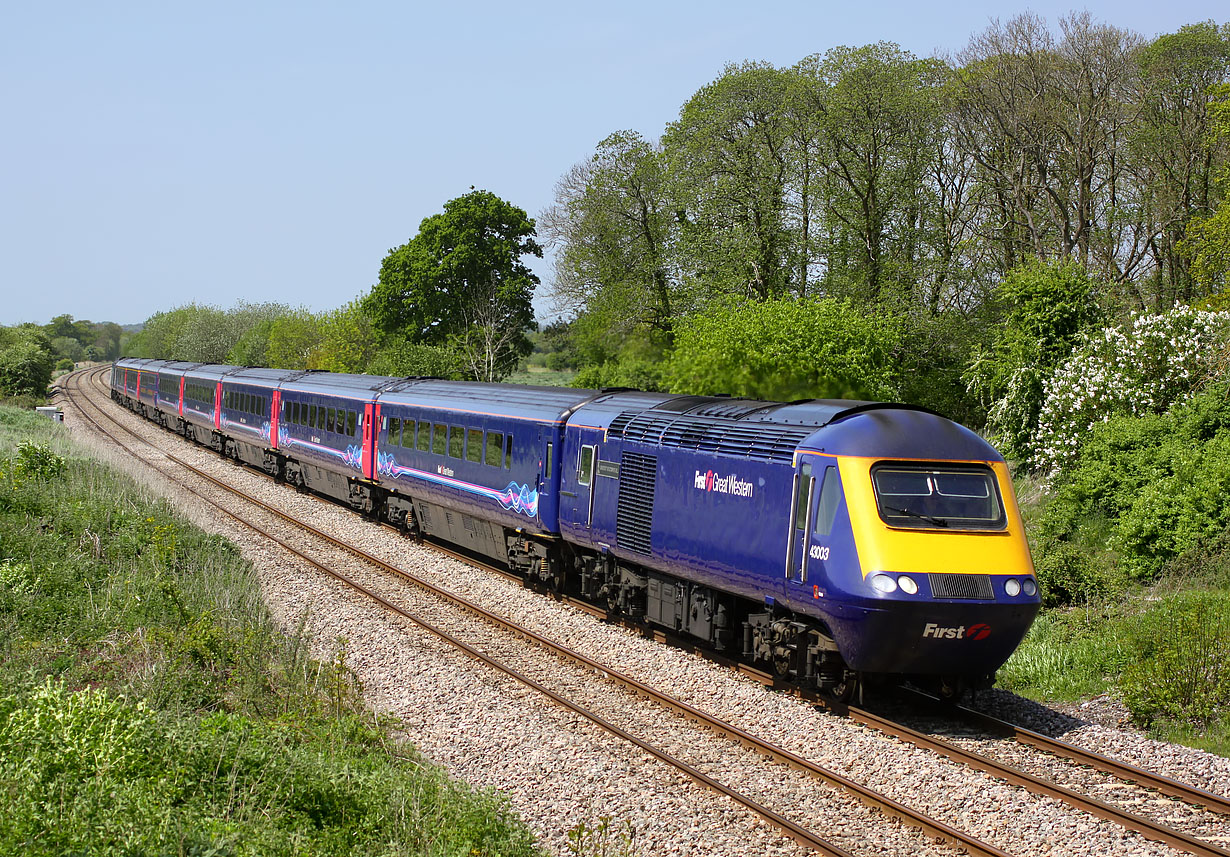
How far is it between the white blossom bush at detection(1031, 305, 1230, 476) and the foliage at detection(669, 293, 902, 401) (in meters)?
5.34

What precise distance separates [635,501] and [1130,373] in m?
12.7

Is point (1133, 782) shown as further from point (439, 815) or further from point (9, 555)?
point (9, 555)

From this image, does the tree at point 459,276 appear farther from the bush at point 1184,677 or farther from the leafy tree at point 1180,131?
the bush at point 1184,677

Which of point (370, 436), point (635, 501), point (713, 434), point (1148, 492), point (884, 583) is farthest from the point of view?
point (370, 436)

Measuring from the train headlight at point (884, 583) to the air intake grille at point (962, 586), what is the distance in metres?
0.37

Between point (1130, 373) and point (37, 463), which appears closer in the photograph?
point (1130, 373)

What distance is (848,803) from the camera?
820 centimetres

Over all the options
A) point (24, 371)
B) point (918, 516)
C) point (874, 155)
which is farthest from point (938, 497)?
point (24, 371)

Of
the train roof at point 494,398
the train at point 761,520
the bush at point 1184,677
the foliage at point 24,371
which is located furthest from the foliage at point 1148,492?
the foliage at point 24,371

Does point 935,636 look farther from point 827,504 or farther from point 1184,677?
point 1184,677

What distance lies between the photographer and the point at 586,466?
48.3 ft

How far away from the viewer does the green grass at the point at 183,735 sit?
244 inches

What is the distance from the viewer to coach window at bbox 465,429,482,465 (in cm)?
1797

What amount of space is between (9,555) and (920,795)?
12.6 m
